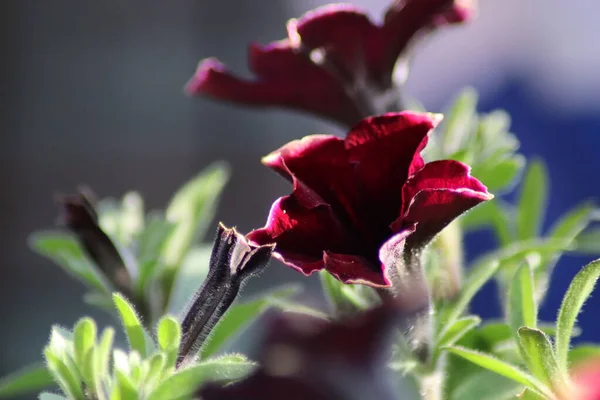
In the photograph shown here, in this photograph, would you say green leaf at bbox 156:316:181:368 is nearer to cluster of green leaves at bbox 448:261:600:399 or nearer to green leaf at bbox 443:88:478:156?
cluster of green leaves at bbox 448:261:600:399

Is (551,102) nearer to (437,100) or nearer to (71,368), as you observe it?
(437,100)

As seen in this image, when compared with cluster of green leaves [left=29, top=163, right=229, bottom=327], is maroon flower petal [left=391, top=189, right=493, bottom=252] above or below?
below

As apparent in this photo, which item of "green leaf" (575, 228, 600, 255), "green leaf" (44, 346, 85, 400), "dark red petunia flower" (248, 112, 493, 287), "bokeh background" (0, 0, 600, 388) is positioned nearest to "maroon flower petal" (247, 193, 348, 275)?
"dark red petunia flower" (248, 112, 493, 287)

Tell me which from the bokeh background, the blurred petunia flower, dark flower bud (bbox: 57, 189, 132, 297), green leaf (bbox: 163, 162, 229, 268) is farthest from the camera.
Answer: the bokeh background

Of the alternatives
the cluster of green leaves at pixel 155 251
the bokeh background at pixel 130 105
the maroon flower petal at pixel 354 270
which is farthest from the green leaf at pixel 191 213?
the bokeh background at pixel 130 105

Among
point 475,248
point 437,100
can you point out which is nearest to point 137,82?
point 437,100
